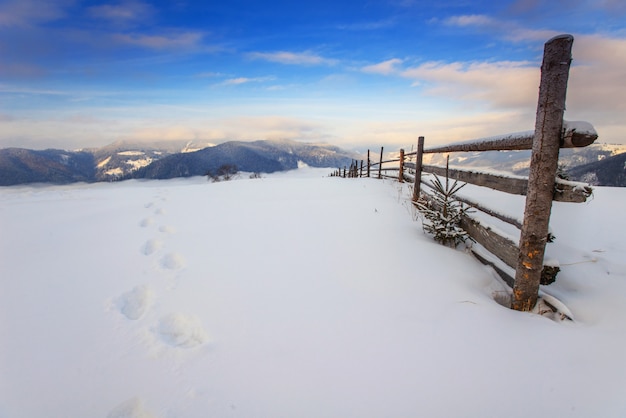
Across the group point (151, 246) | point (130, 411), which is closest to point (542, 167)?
point (130, 411)

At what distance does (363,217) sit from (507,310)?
2.83m

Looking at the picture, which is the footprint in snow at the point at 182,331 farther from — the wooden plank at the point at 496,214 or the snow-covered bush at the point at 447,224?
the snow-covered bush at the point at 447,224

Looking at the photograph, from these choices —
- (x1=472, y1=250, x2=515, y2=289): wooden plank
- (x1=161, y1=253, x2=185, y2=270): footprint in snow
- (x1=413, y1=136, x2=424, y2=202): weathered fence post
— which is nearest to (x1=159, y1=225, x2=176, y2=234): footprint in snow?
(x1=161, y1=253, x2=185, y2=270): footprint in snow

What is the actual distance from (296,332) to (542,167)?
217 centimetres

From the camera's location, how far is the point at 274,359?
5.78 ft

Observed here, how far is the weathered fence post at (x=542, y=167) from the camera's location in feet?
6.61

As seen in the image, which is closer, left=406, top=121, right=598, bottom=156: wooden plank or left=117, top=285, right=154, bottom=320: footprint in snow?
left=406, top=121, right=598, bottom=156: wooden plank

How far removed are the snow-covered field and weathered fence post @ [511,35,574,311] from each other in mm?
285

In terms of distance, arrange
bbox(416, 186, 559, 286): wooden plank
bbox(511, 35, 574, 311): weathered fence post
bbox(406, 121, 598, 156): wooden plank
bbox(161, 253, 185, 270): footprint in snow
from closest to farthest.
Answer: bbox(406, 121, 598, 156): wooden plank, bbox(511, 35, 574, 311): weathered fence post, bbox(416, 186, 559, 286): wooden plank, bbox(161, 253, 185, 270): footprint in snow

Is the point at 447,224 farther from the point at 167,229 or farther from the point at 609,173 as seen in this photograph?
the point at 609,173

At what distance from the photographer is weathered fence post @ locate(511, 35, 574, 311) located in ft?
6.61

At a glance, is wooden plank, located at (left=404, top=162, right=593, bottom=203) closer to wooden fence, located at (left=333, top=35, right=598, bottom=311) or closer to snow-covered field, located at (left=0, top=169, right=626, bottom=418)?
wooden fence, located at (left=333, top=35, right=598, bottom=311)

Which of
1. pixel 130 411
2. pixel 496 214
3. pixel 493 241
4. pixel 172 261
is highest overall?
pixel 496 214

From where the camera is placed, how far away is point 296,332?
2.00 m
